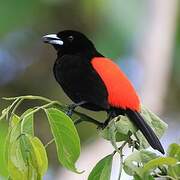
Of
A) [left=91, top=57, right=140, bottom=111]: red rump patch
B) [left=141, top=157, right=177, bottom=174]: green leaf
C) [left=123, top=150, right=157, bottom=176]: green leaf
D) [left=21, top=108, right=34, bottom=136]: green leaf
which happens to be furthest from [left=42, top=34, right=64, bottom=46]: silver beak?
[left=141, top=157, right=177, bottom=174]: green leaf

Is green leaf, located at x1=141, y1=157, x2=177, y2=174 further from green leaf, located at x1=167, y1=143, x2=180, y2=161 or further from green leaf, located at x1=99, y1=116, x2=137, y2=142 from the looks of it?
green leaf, located at x1=99, y1=116, x2=137, y2=142

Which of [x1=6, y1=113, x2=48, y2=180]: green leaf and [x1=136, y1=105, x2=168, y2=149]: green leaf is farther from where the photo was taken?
[x1=136, y1=105, x2=168, y2=149]: green leaf

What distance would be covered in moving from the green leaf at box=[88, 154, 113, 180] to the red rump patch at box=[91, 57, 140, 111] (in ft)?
2.67

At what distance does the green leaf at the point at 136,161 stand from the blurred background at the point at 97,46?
1693 mm

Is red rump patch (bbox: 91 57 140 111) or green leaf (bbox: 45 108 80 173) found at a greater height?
green leaf (bbox: 45 108 80 173)

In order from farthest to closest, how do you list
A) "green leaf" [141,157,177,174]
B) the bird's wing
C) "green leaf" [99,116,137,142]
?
the bird's wing, "green leaf" [99,116,137,142], "green leaf" [141,157,177,174]

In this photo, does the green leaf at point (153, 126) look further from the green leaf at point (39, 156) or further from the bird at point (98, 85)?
the green leaf at point (39, 156)

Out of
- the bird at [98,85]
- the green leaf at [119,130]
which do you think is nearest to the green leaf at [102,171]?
the green leaf at [119,130]

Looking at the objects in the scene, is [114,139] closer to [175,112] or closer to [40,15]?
[175,112]

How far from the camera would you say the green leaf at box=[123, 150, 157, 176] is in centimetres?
180

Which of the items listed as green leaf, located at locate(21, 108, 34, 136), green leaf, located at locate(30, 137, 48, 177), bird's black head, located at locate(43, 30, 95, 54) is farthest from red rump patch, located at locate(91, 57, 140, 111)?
green leaf, located at locate(30, 137, 48, 177)

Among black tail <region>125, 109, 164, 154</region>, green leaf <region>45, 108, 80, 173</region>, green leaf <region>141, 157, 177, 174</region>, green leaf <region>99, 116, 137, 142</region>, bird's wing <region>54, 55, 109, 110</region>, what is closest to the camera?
green leaf <region>141, 157, 177, 174</region>

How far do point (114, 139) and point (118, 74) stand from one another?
0.93 meters

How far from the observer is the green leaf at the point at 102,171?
1.82 metres
